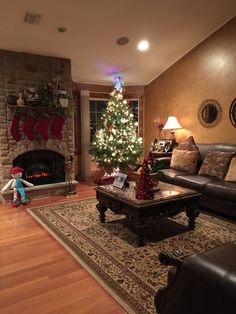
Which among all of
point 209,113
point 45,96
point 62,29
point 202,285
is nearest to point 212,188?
point 209,113

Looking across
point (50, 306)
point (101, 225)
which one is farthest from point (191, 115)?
point (50, 306)

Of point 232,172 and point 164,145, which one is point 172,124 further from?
point 232,172

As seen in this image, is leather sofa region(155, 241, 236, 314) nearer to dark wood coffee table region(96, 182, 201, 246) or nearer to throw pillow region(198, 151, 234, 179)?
dark wood coffee table region(96, 182, 201, 246)

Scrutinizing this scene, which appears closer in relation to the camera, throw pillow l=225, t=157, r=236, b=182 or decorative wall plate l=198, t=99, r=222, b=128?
throw pillow l=225, t=157, r=236, b=182

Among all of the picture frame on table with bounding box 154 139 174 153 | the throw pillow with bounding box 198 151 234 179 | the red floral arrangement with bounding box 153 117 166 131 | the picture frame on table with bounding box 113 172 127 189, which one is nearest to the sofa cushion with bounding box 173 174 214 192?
the throw pillow with bounding box 198 151 234 179

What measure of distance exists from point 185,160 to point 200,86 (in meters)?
1.67

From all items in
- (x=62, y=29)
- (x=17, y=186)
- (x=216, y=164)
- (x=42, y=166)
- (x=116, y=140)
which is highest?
(x=62, y=29)

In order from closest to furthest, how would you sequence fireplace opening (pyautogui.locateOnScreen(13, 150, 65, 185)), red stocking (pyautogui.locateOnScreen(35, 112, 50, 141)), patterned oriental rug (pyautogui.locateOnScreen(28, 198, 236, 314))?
patterned oriental rug (pyautogui.locateOnScreen(28, 198, 236, 314)) < red stocking (pyautogui.locateOnScreen(35, 112, 50, 141)) < fireplace opening (pyautogui.locateOnScreen(13, 150, 65, 185))

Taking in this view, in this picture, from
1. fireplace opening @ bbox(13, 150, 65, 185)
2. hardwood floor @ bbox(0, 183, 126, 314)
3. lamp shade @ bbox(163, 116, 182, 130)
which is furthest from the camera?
lamp shade @ bbox(163, 116, 182, 130)

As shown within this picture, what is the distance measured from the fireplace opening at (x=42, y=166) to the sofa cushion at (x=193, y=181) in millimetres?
2231

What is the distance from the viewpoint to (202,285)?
1.17 meters

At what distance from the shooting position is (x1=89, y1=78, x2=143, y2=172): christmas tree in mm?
5672

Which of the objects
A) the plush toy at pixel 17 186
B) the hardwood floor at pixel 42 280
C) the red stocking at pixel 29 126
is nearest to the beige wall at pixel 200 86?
the red stocking at pixel 29 126

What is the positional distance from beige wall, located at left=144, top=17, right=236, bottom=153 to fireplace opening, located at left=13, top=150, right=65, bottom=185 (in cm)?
264
